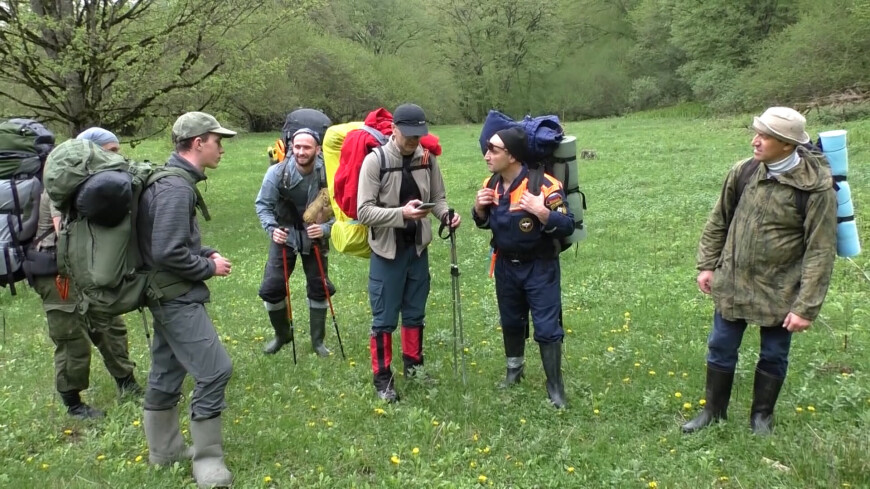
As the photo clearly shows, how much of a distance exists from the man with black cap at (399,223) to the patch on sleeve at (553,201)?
0.93 metres

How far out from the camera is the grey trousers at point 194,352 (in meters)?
4.18

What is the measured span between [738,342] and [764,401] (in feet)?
1.63

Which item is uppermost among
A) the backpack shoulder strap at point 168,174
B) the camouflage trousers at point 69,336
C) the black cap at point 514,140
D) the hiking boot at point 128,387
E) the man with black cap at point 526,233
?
the black cap at point 514,140

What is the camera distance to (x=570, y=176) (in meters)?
5.45

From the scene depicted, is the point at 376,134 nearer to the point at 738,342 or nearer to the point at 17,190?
the point at 17,190

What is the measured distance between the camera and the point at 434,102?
191 feet

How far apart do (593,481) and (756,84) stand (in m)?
36.1

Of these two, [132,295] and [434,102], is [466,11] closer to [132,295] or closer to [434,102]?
[434,102]

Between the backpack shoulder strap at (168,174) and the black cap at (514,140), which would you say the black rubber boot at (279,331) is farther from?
the black cap at (514,140)

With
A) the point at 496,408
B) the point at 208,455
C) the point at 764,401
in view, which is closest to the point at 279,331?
the point at 208,455

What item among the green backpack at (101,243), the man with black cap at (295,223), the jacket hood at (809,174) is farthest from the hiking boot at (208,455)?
the jacket hood at (809,174)

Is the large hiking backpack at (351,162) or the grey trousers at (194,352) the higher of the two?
the large hiking backpack at (351,162)

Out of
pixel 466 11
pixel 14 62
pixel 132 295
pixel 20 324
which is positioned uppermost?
pixel 466 11

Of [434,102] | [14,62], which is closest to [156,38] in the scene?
[14,62]
